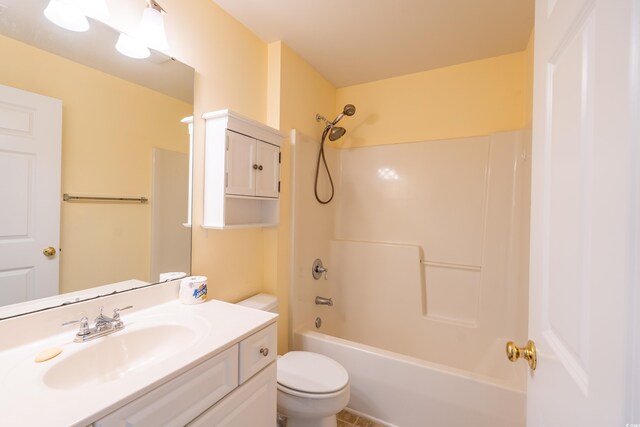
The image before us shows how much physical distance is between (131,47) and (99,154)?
1.57ft

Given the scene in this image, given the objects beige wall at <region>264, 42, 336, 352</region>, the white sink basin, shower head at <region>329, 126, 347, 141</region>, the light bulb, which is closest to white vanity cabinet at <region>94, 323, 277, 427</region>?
the white sink basin

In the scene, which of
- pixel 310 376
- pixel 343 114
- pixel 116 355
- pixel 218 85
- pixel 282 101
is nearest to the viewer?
pixel 116 355

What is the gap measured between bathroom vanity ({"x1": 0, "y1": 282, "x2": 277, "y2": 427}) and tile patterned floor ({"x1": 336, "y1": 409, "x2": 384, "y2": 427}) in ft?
2.35

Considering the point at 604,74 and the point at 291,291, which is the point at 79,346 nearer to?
the point at 291,291

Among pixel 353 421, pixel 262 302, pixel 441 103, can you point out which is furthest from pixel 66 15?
pixel 353 421

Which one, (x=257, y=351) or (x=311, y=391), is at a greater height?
(x=257, y=351)

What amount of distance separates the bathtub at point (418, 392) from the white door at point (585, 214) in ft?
2.42

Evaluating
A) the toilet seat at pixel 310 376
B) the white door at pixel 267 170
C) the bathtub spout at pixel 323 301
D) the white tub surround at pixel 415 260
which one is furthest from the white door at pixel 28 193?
the bathtub spout at pixel 323 301

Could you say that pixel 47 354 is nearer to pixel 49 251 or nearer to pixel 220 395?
pixel 49 251

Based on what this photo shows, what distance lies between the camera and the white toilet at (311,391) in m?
1.24

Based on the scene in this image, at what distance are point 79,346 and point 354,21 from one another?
77.8 inches

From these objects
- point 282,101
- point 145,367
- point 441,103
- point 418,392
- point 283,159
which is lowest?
point 418,392

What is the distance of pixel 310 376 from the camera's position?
53.3 inches

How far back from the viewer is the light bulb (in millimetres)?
1109
